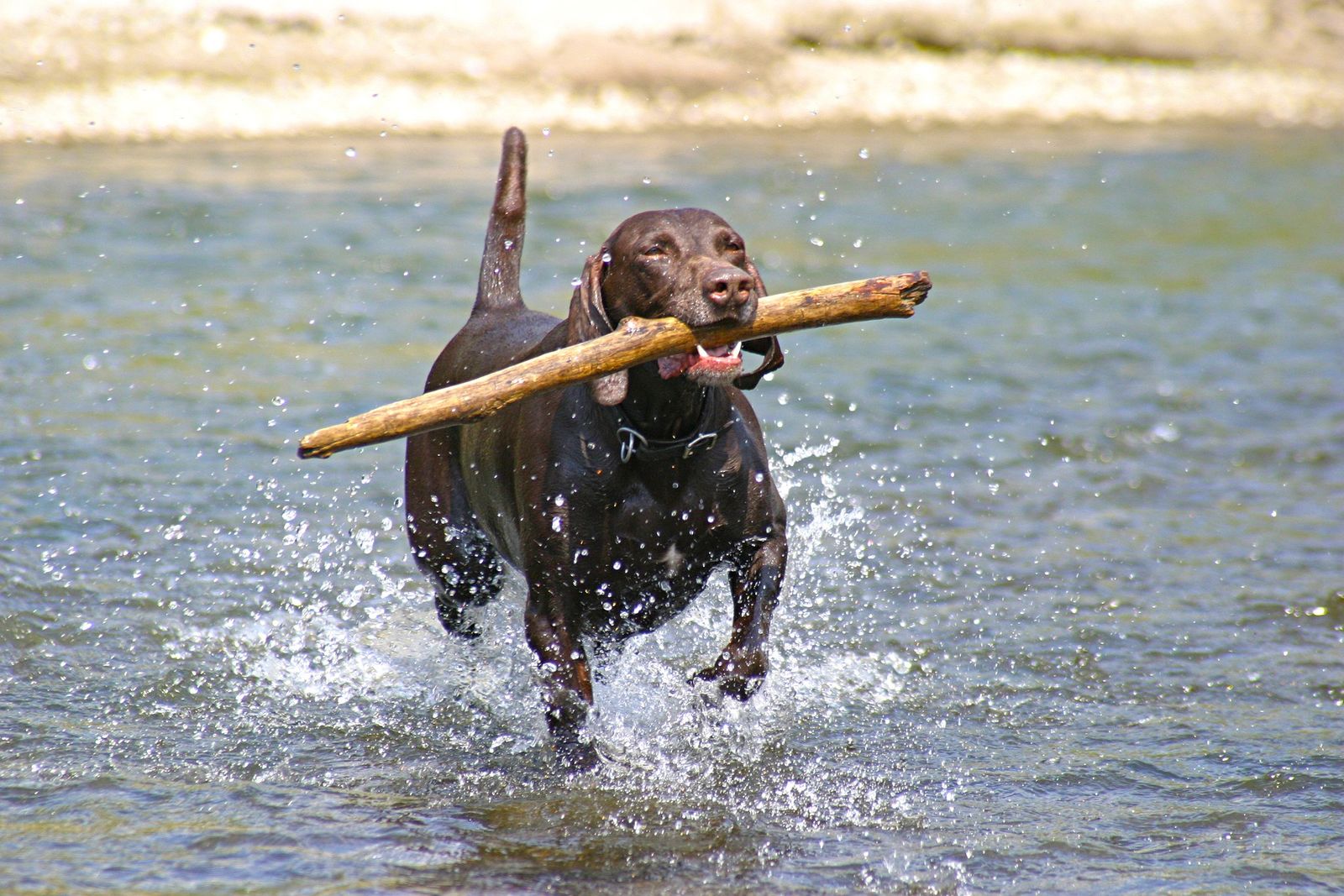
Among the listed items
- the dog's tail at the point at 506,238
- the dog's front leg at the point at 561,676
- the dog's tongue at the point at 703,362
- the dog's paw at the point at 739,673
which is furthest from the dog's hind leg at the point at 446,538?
the dog's tongue at the point at 703,362

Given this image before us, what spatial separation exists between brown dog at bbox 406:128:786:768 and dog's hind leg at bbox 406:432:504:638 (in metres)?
0.47

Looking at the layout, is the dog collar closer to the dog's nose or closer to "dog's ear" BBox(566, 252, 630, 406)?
"dog's ear" BBox(566, 252, 630, 406)

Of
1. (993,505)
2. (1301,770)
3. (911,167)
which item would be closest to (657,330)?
(1301,770)

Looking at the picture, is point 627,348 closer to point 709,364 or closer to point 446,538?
point 709,364

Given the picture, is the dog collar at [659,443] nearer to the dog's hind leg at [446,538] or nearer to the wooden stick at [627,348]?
the wooden stick at [627,348]

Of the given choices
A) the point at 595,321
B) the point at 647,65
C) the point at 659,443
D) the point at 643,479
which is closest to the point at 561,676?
the point at 643,479

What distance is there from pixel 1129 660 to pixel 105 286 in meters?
8.21

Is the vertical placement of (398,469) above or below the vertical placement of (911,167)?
below

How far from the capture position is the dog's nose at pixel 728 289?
4.09m

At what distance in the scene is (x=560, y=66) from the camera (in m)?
20.8

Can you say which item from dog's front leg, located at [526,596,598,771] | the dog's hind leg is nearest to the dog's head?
dog's front leg, located at [526,596,598,771]

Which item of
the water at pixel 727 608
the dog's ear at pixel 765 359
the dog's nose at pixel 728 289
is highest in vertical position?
the dog's nose at pixel 728 289

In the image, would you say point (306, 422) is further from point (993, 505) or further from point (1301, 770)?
point (1301, 770)

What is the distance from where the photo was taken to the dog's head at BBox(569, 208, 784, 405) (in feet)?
13.5
